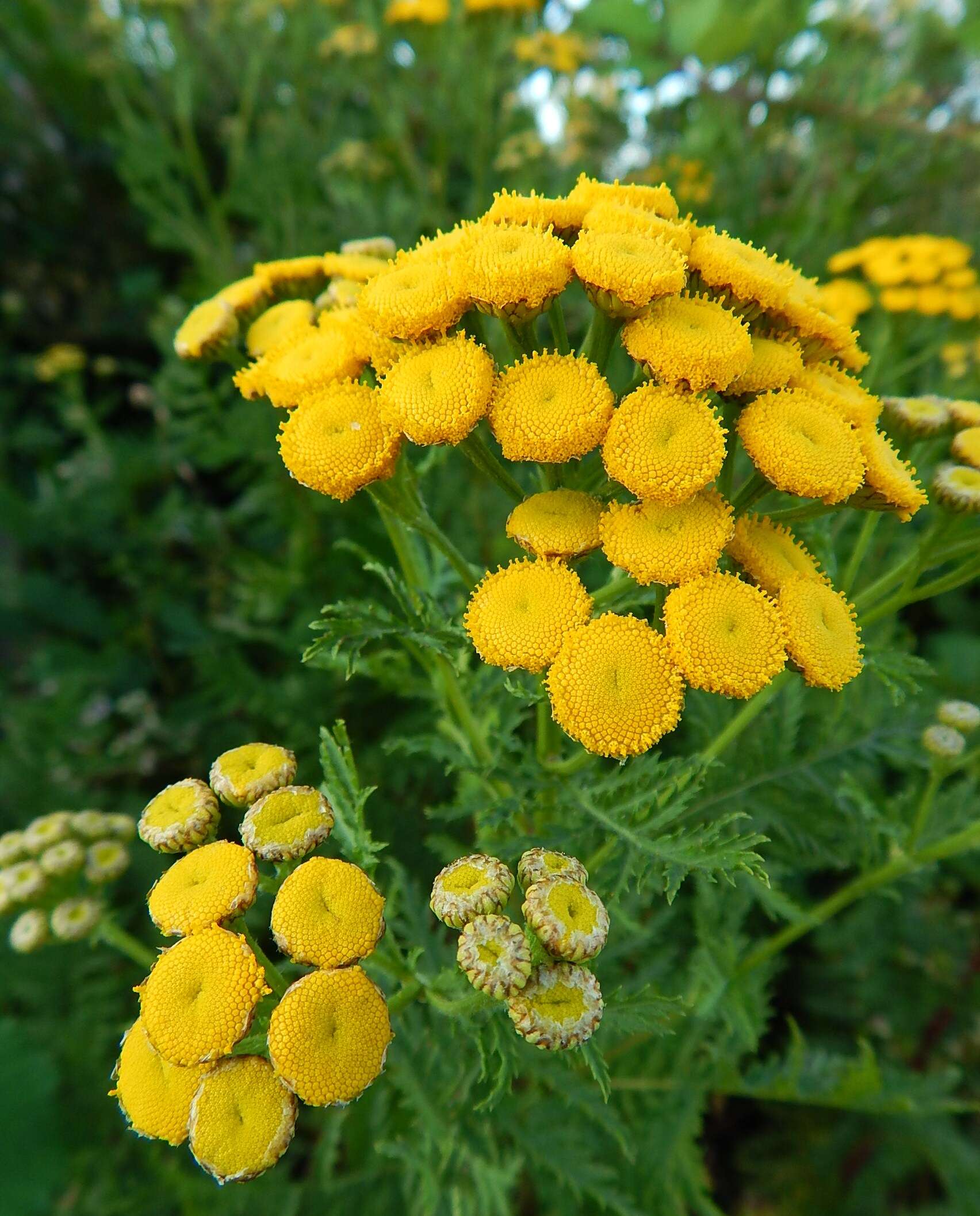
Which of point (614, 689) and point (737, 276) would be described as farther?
point (737, 276)

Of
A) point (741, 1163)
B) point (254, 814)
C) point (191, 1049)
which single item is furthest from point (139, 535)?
point (741, 1163)

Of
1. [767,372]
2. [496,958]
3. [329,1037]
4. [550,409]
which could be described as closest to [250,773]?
[329,1037]

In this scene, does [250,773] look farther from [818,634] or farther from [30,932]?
[818,634]

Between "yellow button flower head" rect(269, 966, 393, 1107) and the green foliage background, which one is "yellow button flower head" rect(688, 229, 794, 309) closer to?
the green foliage background

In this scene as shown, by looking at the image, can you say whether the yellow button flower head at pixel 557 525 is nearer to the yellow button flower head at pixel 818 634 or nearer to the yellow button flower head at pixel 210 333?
the yellow button flower head at pixel 818 634

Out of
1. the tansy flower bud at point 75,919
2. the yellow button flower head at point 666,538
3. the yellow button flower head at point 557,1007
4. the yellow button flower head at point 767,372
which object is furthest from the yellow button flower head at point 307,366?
the tansy flower bud at point 75,919

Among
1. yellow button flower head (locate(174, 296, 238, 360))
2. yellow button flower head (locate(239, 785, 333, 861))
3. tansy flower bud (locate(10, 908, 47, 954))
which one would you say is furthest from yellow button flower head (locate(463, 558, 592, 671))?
tansy flower bud (locate(10, 908, 47, 954))
